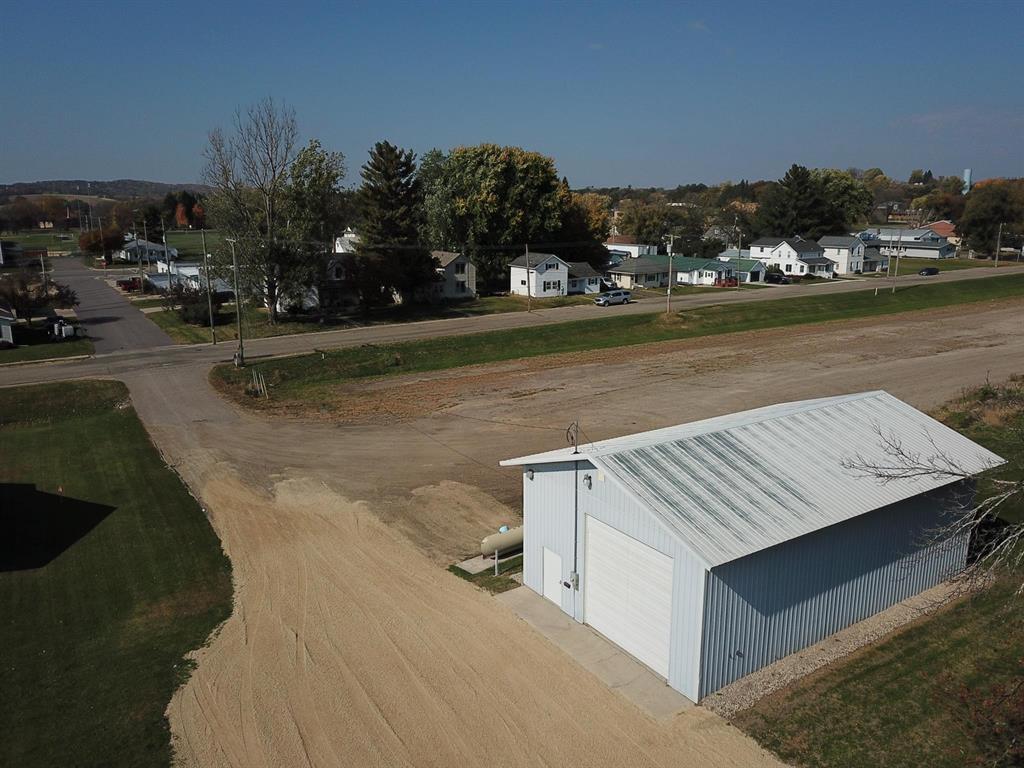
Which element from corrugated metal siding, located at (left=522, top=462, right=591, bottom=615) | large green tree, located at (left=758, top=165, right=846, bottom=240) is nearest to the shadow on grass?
corrugated metal siding, located at (left=522, top=462, right=591, bottom=615)

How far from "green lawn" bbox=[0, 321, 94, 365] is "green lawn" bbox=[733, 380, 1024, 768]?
46.5 meters

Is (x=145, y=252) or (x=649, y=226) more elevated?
(x=649, y=226)

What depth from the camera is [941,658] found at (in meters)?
14.8

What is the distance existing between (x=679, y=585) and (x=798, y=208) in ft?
349

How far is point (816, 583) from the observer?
15.2m

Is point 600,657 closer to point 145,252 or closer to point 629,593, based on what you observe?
point 629,593

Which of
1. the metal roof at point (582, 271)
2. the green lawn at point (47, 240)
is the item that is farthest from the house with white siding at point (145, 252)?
the metal roof at point (582, 271)

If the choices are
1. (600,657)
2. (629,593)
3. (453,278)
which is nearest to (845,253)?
(453,278)

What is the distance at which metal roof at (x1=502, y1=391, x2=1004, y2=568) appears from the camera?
1411 cm

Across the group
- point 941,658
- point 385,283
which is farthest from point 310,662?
point 385,283

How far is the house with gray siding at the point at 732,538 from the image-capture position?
13.8 metres

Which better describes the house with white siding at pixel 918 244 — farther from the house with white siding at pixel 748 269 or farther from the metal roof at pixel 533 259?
the metal roof at pixel 533 259

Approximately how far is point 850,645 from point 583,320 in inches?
1736

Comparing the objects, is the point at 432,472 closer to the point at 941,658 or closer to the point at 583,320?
the point at 941,658
